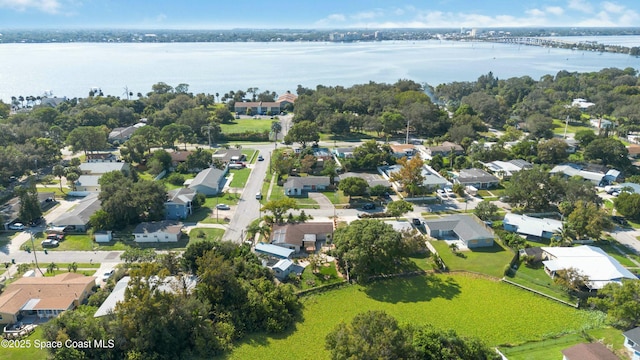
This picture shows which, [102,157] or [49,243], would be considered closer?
[49,243]

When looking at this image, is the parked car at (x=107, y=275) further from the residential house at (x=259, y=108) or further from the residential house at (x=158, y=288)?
the residential house at (x=259, y=108)

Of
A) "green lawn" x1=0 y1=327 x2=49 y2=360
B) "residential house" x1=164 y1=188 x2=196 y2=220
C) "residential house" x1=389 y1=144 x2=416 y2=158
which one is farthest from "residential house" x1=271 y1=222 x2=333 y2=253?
"residential house" x1=389 y1=144 x2=416 y2=158

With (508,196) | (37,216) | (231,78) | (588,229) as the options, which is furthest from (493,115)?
(231,78)

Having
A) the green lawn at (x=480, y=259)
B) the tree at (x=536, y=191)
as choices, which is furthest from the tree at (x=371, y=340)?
the tree at (x=536, y=191)

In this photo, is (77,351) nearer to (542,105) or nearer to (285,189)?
(285,189)

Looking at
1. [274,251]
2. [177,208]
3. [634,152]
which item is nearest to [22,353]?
[274,251]

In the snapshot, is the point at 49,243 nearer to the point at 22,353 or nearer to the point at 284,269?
the point at 22,353
